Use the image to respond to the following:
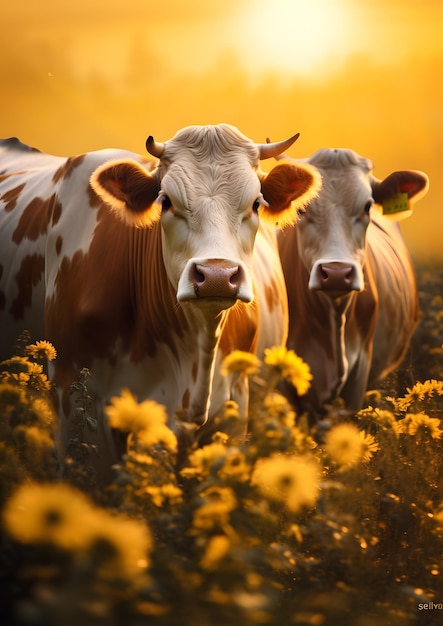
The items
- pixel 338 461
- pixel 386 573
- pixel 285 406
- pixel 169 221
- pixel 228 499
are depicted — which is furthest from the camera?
pixel 169 221

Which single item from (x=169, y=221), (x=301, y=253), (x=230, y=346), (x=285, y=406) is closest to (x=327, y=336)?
(x=301, y=253)

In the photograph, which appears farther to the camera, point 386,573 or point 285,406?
point 386,573

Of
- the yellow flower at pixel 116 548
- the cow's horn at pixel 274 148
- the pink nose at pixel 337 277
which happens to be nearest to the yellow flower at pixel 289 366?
the yellow flower at pixel 116 548

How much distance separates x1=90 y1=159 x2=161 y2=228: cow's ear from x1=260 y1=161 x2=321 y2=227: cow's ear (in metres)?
0.57

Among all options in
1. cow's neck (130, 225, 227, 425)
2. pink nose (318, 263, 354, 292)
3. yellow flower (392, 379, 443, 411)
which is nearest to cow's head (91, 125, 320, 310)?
cow's neck (130, 225, 227, 425)

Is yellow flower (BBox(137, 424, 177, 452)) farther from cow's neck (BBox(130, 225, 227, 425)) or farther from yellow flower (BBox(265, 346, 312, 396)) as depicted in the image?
cow's neck (BBox(130, 225, 227, 425))

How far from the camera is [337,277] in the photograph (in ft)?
19.7

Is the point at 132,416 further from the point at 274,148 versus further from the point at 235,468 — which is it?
the point at 274,148

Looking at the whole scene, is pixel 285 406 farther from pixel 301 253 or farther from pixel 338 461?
pixel 301 253

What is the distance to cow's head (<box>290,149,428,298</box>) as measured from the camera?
6.09 metres

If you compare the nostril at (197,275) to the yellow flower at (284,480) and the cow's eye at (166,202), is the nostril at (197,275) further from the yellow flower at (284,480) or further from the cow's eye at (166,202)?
the yellow flower at (284,480)

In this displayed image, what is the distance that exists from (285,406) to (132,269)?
6.48 feet

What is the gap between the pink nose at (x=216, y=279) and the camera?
12.1ft

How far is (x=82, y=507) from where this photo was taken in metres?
2.06
